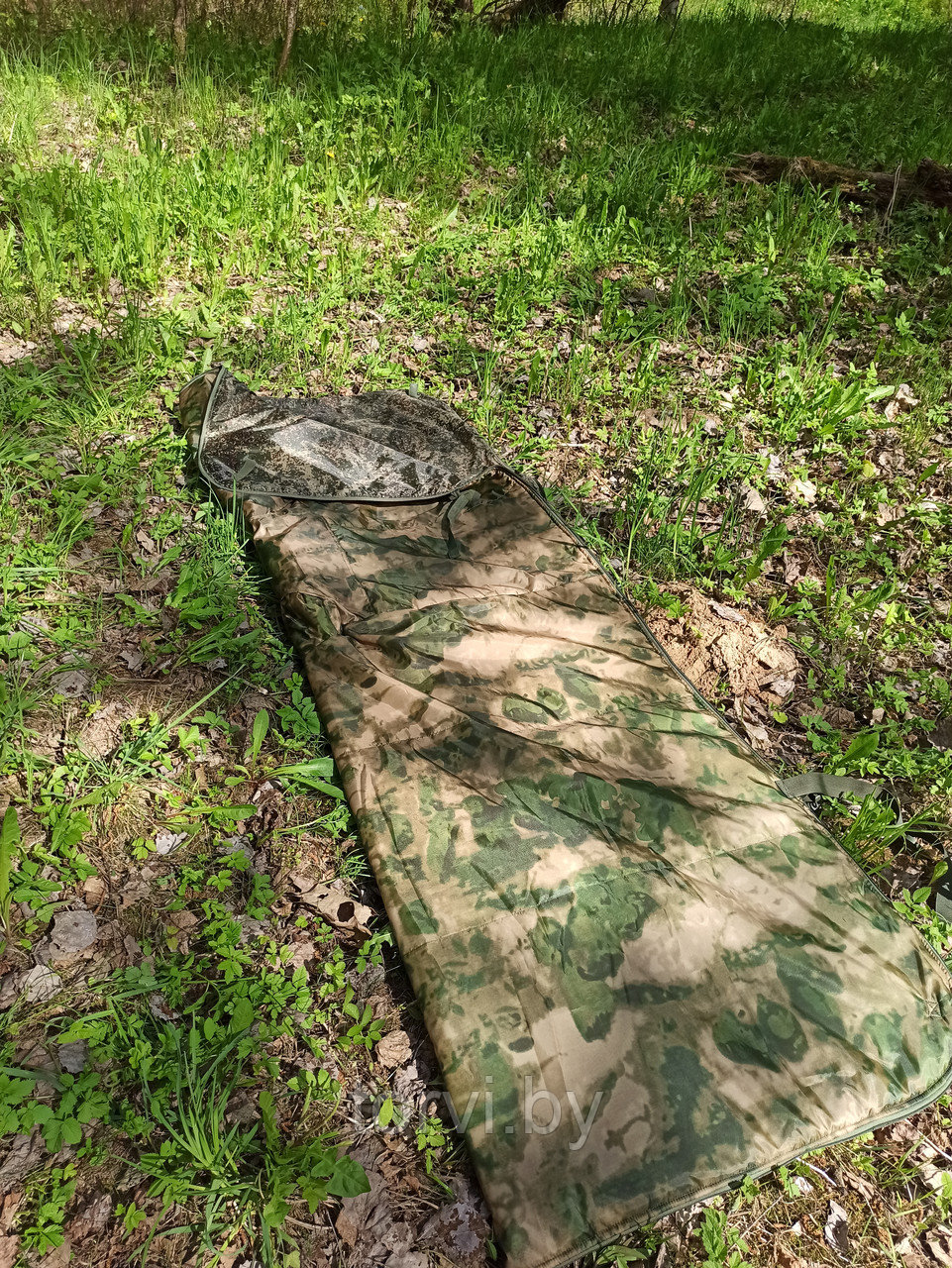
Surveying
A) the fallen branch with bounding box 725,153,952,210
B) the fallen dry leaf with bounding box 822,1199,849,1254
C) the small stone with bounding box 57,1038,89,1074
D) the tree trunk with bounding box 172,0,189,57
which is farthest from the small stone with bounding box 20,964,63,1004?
the tree trunk with bounding box 172,0,189,57

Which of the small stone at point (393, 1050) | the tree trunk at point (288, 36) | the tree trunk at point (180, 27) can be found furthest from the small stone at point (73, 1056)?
the tree trunk at point (180, 27)

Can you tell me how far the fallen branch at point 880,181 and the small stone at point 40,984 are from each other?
17.5 feet

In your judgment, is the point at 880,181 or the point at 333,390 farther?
the point at 880,181

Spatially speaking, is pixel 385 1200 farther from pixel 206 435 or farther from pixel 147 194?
pixel 147 194

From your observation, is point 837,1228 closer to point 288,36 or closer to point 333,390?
point 333,390

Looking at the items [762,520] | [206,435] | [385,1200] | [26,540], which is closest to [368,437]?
[206,435]

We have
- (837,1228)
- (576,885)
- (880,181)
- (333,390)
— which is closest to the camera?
(837,1228)

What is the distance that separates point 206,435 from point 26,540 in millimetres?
757

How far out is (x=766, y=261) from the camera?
433cm

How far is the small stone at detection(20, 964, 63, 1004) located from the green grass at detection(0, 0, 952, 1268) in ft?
0.07

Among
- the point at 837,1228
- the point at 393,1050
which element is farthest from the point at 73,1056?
the point at 837,1228

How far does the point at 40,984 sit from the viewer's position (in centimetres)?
184

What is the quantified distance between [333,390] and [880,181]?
12.0 feet

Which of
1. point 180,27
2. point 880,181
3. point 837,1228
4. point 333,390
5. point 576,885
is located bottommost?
point 837,1228
